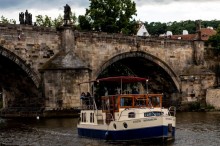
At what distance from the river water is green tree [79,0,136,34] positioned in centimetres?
2285

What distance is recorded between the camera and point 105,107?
2561 cm

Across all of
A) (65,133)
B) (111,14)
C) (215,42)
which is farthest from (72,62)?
(215,42)

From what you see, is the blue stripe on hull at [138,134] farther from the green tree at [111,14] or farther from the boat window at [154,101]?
the green tree at [111,14]

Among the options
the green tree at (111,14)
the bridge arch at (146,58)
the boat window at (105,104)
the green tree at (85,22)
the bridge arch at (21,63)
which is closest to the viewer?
the boat window at (105,104)

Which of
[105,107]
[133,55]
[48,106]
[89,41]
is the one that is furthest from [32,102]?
[105,107]

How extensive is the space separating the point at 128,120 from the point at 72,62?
15.7 m

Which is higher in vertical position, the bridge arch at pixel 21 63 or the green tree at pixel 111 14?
the green tree at pixel 111 14

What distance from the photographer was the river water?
79.9 feet

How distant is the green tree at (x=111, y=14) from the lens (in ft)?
188

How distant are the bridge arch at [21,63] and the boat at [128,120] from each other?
12234mm

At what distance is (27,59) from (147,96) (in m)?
15.7

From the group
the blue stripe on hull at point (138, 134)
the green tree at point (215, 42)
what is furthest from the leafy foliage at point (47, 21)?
the blue stripe on hull at point (138, 134)

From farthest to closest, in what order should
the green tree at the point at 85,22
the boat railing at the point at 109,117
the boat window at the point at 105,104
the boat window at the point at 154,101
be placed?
the green tree at the point at 85,22 → the boat window at the point at 154,101 → the boat window at the point at 105,104 → the boat railing at the point at 109,117

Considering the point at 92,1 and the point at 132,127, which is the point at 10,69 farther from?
the point at 92,1
